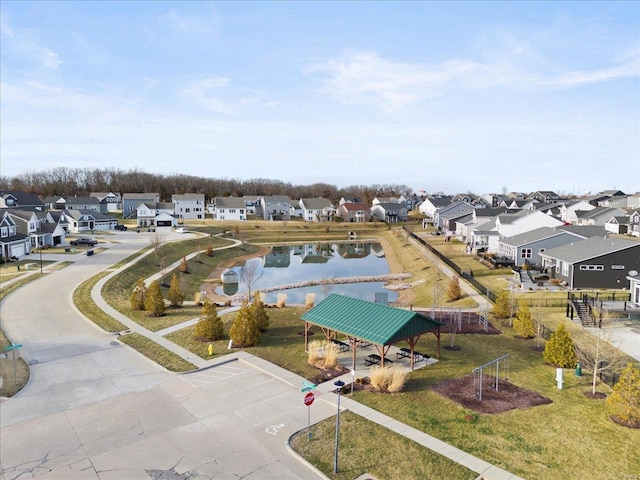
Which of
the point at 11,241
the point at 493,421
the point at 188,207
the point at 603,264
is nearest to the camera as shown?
the point at 493,421

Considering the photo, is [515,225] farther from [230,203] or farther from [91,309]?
[230,203]

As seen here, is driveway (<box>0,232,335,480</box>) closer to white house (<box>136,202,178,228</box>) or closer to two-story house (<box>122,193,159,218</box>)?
white house (<box>136,202,178,228</box>)

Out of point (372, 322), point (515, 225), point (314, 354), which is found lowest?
point (314, 354)

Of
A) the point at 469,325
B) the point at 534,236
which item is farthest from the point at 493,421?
the point at 534,236

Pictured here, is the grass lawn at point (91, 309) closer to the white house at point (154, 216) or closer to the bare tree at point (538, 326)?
the bare tree at point (538, 326)

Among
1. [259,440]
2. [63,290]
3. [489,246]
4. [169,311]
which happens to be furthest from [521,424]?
[489,246]
